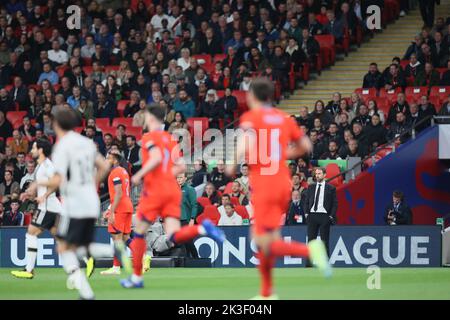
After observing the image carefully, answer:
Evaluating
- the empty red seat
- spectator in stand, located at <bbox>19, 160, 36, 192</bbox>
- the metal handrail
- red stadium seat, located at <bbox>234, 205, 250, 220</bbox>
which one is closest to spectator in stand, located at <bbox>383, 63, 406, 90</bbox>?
the metal handrail

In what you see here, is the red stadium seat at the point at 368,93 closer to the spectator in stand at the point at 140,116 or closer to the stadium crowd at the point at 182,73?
the stadium crowd at the point at 182,73

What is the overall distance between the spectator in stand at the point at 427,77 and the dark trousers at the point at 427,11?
8.65 ft

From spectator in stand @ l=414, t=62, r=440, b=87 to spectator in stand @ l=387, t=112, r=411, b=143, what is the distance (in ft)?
5.76

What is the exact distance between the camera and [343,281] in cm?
1612

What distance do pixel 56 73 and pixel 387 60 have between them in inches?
354

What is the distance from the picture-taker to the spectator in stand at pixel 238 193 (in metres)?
23.3

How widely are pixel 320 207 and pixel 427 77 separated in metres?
6.78

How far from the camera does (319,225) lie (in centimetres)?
2089

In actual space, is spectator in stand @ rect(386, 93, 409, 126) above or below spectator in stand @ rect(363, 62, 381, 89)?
below

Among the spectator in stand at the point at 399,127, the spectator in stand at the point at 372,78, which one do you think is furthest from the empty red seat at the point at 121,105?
the spectator in stand at the point at 399,127

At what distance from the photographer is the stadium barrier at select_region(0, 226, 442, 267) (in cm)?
2186

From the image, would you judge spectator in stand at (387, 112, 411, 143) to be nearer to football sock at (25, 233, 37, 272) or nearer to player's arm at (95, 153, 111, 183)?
football sock at (25, 233, 37, 272)
